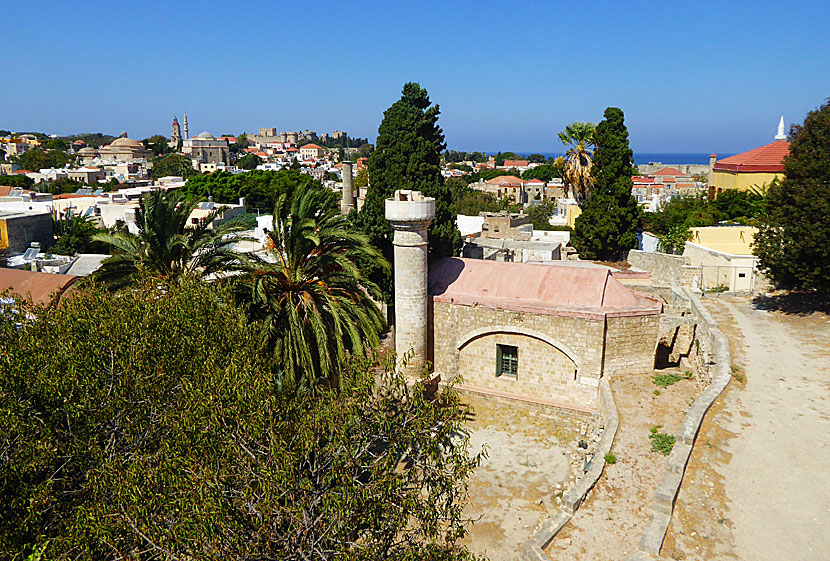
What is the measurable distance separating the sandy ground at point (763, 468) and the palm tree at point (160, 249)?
31.0ft

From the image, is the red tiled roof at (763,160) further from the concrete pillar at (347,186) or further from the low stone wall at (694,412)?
the concrete pillar at (347,186)

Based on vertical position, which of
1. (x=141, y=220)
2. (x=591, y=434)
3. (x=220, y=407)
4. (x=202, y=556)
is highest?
(x=141, y=220)

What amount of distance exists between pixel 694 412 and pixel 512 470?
3.88 meters

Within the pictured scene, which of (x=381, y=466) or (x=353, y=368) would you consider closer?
(x=381, y=466)

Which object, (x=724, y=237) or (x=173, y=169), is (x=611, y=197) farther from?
(x=173, y=169)

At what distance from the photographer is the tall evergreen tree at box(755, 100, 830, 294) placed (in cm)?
1470

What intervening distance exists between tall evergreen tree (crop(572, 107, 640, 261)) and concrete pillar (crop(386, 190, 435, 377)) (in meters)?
12.2

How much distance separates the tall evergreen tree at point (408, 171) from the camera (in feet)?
65.2

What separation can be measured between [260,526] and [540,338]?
11072 mm

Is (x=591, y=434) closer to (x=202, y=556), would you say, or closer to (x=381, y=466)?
(x=381, y=466)

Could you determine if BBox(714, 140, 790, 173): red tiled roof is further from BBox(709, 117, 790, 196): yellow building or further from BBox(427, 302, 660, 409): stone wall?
BBox(427, 302, 660, 409): stone wall

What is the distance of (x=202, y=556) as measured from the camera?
5.06m

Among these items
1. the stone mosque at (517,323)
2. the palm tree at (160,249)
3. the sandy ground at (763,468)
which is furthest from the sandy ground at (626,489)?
the palm tree at (160,249)

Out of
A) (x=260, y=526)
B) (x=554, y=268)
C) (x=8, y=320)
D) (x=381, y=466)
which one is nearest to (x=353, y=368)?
(x=381, y=466)
